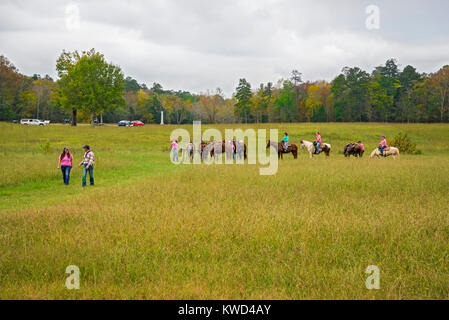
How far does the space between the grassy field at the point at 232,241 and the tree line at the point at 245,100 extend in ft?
197

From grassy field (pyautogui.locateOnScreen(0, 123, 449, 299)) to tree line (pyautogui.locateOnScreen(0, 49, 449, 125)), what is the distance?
60032mm

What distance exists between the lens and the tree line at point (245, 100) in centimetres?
6769

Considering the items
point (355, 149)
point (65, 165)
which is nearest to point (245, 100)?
point (355, 149)

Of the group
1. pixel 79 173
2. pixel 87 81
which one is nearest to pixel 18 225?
pixel 79 173

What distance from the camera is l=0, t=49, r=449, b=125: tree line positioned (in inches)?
2665

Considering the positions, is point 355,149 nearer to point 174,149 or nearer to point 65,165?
point 174,149

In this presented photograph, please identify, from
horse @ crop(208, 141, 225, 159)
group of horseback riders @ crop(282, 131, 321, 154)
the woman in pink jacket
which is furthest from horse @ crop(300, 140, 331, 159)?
the woman in pink jacket

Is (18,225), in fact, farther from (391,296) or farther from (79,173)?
(79,173)

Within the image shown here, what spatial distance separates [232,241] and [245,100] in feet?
279

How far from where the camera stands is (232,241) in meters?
6.92

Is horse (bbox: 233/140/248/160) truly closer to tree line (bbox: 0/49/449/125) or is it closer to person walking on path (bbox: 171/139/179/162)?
person walking on path (bbox: 171/139/179/162)

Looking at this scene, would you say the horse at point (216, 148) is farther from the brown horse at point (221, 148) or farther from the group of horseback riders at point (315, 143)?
the group of horseback riders at point (315, 143)

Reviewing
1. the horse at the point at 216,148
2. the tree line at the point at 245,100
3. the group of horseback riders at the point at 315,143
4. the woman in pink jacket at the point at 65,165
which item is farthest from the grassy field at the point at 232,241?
the tree line at the point at 245,100
